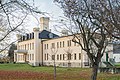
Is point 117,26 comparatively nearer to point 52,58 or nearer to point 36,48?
point 52,58

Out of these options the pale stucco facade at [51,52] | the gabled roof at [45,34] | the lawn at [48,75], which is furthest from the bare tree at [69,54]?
the lawn at [48,75]

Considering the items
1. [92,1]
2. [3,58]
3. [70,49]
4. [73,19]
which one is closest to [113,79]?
[73,19]

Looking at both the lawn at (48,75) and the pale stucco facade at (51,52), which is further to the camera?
the pale stucco facade at (51,52)

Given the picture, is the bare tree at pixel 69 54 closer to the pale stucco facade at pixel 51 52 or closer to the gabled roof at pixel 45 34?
the pale stucco facade at pixel 51 52

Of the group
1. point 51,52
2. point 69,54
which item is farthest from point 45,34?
point 69,54

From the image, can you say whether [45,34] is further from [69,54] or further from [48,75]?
[48,75]

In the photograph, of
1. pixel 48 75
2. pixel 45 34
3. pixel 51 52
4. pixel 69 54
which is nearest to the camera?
pixel 48 75

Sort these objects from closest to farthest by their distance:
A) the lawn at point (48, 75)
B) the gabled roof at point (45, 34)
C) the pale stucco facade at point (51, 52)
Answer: the lawn at point (48, 75), the pale stucco facade at point (51, 52), the gabled roof at point (45, 34)

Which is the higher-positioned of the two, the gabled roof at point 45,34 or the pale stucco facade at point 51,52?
the gabled roof at point 45,34

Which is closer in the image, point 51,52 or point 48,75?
point 48,75

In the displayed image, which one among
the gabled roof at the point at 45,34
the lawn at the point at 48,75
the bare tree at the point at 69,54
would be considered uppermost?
the gabled roof at the point at 45,34

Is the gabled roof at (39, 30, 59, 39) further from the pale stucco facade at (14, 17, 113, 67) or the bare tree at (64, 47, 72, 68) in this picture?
the bare tree at (64, 47, 72, 68)

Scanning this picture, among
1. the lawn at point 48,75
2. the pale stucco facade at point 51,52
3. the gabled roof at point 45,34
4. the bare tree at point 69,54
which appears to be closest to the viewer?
the lawn at point 48,75

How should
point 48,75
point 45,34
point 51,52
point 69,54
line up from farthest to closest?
point 45,34
point 51,52
point 69,54
point 48,75
